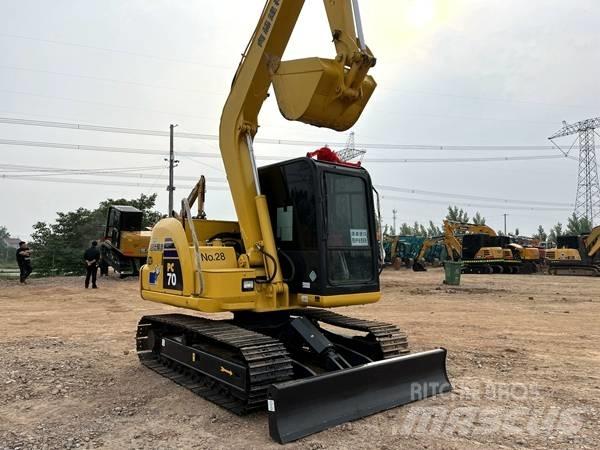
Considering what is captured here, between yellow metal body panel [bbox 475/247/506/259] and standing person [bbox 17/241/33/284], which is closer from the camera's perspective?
standing person [bbox 17/241/33/284]

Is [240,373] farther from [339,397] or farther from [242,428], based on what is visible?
[339,397]

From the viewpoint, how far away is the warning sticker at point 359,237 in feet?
18.5

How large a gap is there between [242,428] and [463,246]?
3040cm

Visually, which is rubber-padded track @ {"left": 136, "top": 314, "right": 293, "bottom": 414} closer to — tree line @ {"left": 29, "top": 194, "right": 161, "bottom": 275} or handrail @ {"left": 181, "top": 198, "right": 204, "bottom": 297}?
handrail @ {"left": 181, "top": 198, "right": 204, "bottom": 297}

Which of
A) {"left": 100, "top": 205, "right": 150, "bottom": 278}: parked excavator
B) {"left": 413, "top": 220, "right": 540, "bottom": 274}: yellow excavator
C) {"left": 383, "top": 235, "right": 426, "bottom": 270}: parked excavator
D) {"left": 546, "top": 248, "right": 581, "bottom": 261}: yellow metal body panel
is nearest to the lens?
{"left": 100, "top": 205, "right": 150, "bottom": 278}: parked excavator

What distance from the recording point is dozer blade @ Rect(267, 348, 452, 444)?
427 cm

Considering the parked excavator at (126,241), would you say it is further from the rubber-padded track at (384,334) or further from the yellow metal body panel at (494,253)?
the yellow metal body panel at (494,253)

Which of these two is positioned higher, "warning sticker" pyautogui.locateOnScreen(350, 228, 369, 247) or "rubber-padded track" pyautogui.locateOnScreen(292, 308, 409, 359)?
"warning sticker" pyautogui.locateOnScreen(350, 228, 369, 247)

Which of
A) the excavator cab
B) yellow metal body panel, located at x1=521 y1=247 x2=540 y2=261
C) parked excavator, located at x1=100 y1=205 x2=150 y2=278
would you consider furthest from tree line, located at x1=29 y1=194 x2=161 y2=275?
the excavator cab

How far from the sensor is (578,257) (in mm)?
29969

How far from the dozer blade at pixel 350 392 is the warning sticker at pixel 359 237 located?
1.30 m

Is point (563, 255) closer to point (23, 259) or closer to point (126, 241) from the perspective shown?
point (126, 241)

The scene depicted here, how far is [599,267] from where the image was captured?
29281mm

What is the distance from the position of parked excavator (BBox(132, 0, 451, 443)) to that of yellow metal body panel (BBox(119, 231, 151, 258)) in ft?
50.1
